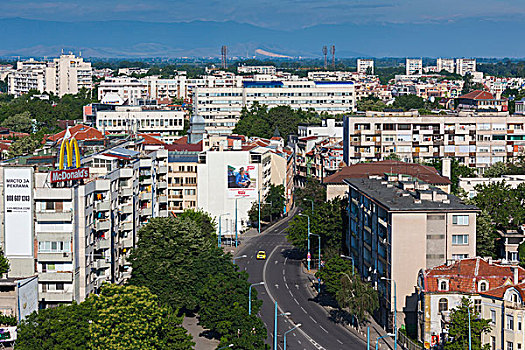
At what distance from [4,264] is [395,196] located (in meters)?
33.7

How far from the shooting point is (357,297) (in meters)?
75.9

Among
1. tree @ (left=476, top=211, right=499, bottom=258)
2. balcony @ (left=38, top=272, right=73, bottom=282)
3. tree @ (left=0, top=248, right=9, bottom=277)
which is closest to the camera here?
tree @ (left=0, top=248, right=9, bottom=277)

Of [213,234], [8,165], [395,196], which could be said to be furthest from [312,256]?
[8,165]

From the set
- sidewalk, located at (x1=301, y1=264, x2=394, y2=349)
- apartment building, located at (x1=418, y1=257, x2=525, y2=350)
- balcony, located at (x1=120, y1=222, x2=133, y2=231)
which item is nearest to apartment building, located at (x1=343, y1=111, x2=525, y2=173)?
sidewalk, located at (x1=301, y1=264, x2=394, y2=349)

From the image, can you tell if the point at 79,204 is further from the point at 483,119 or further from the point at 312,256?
the point at 483,119

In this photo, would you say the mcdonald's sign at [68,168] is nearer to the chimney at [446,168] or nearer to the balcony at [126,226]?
the balcony at [126,226]

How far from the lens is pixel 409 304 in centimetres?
7575

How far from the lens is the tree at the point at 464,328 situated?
64.6m

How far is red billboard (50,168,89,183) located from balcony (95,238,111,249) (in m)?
5.86

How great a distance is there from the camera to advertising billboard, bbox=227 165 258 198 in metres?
127

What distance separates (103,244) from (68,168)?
811 centimetres

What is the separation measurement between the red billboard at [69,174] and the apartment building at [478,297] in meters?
27.4

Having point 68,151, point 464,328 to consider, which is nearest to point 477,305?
point 464,328

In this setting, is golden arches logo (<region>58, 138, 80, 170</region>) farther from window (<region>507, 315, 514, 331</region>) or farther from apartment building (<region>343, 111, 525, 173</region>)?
apartment building (<region>343, 111, 525, 173</region>)
